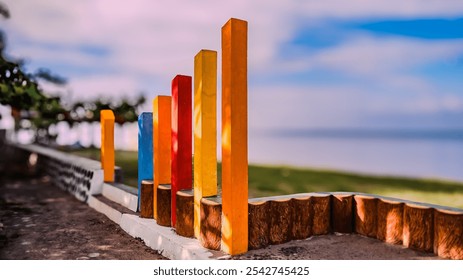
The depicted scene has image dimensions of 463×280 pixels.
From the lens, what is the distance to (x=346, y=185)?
13.0 m

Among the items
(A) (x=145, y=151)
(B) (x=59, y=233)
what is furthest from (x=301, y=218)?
(B) (x=59, y=233)

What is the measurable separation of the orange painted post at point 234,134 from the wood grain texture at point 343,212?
5.12ft

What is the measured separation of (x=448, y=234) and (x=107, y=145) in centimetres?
650

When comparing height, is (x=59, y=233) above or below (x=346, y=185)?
above

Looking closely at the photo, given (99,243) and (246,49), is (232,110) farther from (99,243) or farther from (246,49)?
(99,243)

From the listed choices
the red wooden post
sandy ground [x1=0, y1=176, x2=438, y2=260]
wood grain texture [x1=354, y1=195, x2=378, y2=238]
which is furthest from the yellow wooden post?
wood grain texture [x1=354, y1=195, x2=378, y2=238]

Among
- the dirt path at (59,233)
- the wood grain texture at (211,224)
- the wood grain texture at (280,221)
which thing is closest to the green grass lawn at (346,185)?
the dirt path at (59,233)

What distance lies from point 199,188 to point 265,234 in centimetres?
95

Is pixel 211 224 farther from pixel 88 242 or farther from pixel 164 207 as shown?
pixel 88 242

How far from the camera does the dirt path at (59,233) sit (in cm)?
495

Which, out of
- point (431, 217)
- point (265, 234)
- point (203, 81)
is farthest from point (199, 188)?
point (431, 217)

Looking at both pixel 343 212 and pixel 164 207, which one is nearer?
pixel 343 212

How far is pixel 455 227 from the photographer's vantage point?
4059mm
